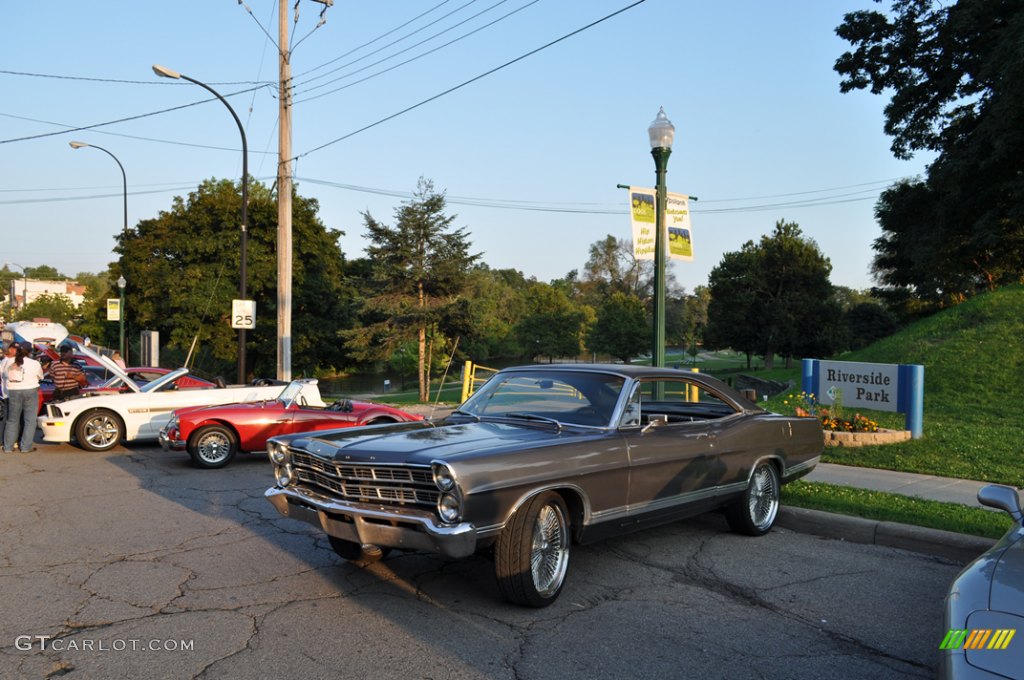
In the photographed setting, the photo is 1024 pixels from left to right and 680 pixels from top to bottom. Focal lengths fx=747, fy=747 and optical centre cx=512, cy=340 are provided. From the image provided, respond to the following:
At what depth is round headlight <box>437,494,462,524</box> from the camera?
4.27 m

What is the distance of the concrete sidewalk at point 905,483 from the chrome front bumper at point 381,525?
19.2 feet

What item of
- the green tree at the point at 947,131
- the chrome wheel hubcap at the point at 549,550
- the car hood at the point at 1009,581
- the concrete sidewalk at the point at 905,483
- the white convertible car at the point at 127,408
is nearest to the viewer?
the car hood at the point at 1009,581

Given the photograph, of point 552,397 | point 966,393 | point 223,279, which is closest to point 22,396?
point 552,397

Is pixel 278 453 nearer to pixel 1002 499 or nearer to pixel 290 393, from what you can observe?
pixel 1002 499

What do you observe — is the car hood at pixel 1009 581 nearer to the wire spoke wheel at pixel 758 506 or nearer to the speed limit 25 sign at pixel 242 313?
the wire spoke wheel at pixel 758 506

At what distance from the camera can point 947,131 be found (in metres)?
26.1

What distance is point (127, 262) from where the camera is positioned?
38.6 metres

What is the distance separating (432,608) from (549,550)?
0.83 m

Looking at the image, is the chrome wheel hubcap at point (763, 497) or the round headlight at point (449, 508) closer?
the round headlight at point (449, 508)

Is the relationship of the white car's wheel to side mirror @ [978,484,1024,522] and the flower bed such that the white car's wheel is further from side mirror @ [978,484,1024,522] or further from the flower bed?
side mirror @ [978,484,1024,522]

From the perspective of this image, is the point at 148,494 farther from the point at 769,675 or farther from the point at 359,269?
the point at 359,269

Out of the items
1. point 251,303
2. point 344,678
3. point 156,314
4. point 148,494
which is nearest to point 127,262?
point 156,314

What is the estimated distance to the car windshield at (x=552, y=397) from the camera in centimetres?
565

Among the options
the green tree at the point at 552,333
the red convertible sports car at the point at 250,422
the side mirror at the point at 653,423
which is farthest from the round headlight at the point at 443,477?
the green tree at the point at 552,333
